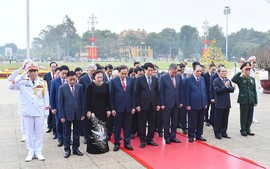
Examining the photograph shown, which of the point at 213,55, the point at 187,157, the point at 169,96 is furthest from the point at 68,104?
the point at 213,55

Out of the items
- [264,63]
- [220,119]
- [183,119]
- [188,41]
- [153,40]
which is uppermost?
[188,41]

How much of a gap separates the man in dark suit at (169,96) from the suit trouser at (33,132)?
237 cm

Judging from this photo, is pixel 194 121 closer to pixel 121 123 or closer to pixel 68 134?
pixel 121 123

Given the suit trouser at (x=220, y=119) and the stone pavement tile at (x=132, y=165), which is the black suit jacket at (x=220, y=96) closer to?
the suit trouser at (x=220, y=119)

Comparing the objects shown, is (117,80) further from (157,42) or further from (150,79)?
(157,42)

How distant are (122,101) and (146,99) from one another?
47 centimetres

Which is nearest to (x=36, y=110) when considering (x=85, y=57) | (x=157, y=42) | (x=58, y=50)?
(x=85, y=57)

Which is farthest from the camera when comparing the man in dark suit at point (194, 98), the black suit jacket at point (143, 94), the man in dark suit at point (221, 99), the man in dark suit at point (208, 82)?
the man in dark suit at point (208, 82)

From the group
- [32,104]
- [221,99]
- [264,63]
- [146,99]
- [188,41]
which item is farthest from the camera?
[188,41]

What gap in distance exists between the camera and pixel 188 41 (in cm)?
7944

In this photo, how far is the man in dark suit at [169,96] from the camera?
18.7 ft

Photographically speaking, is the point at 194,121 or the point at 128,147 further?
the point at 194,121

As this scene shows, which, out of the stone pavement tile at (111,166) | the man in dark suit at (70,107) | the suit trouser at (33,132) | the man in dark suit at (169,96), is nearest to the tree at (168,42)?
the man in dark suit at (169,96)

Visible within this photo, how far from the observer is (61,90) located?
4.94m
